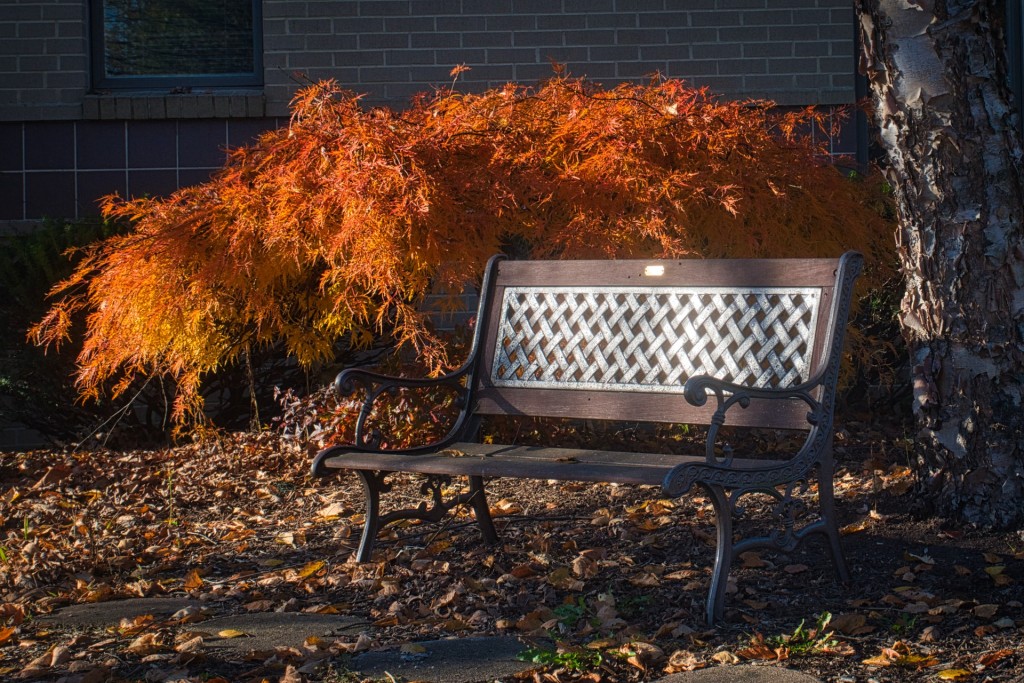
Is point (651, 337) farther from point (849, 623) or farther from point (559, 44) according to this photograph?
point (559, 44)

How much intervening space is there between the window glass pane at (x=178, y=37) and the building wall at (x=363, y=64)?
261 millimetres

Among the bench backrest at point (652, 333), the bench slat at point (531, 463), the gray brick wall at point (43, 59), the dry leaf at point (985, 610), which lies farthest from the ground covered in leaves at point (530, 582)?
the gray brick wall at point (43, 59)

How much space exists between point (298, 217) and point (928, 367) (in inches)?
93.9

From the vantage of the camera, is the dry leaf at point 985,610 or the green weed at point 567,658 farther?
the dry leaf at point 985,610

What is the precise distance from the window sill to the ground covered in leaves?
2.95m

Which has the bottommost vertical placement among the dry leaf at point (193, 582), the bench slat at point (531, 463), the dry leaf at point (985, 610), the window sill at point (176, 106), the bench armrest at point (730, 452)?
the dry leaf at point (193, 582)

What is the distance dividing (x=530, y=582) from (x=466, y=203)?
1524mm

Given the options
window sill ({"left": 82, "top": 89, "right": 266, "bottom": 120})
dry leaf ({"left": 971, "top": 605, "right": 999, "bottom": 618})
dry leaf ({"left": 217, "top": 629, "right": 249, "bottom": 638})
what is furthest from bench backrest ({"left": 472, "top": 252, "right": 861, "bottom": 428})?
window sill ({"left": 82, "top": 89, "right": 266, "bottom": 120})

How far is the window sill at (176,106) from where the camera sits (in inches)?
296

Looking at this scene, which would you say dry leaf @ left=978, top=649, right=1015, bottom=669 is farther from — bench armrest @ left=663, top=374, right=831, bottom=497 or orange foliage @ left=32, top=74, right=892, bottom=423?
orange foliage @ left=32, top=74, right=892, bottom=423

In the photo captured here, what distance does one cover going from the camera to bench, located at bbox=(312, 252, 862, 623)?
3.39m

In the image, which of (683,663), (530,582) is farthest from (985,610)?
(530,582)

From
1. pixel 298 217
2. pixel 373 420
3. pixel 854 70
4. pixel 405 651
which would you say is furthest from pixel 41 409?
pixel 854 70

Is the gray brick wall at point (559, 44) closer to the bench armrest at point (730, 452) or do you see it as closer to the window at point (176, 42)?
the window at point (176, 42)
